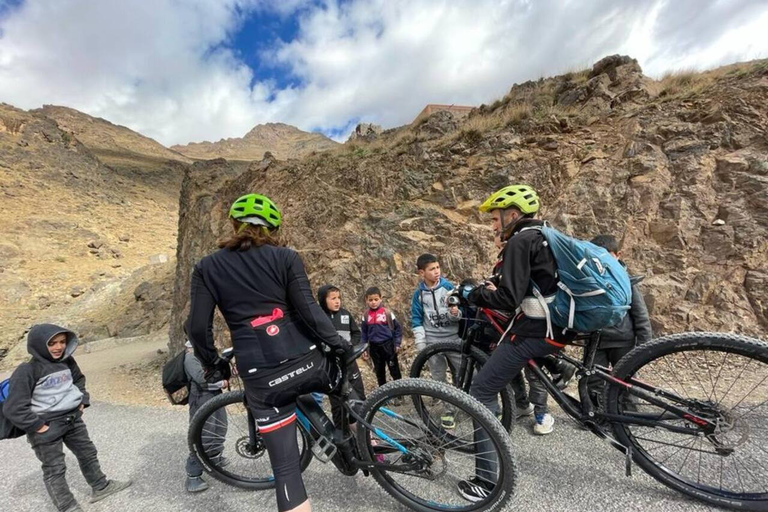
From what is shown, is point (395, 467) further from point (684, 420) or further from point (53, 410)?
point (53, 410)

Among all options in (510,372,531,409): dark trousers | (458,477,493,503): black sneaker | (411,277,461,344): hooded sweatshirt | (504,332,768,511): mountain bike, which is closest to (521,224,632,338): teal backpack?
(504,332,768,511): mountain bike

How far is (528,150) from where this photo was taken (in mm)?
6645

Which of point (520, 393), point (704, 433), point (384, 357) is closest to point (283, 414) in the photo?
point (384, 357)

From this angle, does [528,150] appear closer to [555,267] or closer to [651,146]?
[651,146]

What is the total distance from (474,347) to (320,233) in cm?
478

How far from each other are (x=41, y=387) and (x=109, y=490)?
1153 millimetres

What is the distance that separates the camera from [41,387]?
298 centimetres

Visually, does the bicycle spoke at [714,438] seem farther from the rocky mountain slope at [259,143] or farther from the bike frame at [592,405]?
the rocky mountain slope at [259,143]

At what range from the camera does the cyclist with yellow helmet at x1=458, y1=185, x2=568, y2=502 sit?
2389mm

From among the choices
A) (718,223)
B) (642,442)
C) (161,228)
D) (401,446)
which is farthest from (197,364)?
(161,228)

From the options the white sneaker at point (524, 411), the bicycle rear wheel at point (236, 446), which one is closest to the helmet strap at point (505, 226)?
the white sneaker at point (524, 411)

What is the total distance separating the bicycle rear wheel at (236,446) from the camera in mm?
2873

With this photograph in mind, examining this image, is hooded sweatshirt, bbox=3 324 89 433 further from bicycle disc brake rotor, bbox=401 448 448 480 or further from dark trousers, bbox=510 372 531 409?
dark trousers, bbox=510 372 531 409

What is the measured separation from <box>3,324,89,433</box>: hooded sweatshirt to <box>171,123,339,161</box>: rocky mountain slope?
120290 mm
